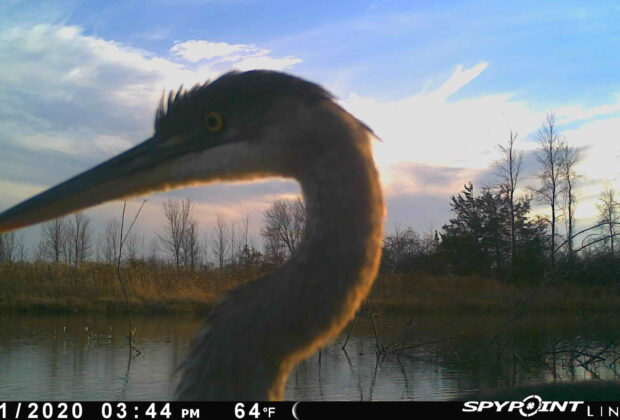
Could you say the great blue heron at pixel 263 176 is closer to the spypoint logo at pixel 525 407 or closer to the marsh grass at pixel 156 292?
A: the spypoint logo at pixel 525 407

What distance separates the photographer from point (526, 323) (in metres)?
22.9

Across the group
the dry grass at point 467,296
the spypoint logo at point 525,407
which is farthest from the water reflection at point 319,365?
the spypoint logo at point 525,407

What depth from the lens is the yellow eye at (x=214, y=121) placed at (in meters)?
2.76

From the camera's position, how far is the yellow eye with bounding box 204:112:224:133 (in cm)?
276

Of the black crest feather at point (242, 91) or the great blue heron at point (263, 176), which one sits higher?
the black crest feather at point (242, 91)

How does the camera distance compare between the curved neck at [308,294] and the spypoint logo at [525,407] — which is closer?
the curved neck at [308,294]

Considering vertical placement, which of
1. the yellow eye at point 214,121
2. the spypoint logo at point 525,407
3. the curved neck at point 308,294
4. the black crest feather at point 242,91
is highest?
the black crest feather at point 242,91

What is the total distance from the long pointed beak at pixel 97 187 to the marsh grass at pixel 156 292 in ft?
61.0

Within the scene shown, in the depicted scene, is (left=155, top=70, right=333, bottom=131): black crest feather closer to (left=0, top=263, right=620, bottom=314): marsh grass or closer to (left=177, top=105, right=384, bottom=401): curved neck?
(left=177, top=105, right=384, bottom=401): curved neck

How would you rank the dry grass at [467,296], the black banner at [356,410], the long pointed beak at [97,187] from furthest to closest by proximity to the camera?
the dry grass at [467,296]
the black banner at [356,410]
the long pointed beak at [97,187]

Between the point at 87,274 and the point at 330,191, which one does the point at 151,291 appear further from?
the point at 330,191

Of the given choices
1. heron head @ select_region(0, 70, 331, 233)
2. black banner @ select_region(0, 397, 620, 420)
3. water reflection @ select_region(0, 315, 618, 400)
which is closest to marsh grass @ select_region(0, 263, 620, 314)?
water reflection @ select_region(0, 315, 618, 400)

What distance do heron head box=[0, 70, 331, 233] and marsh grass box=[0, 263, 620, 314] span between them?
60.7ft

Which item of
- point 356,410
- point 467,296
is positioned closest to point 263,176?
point 356,410
